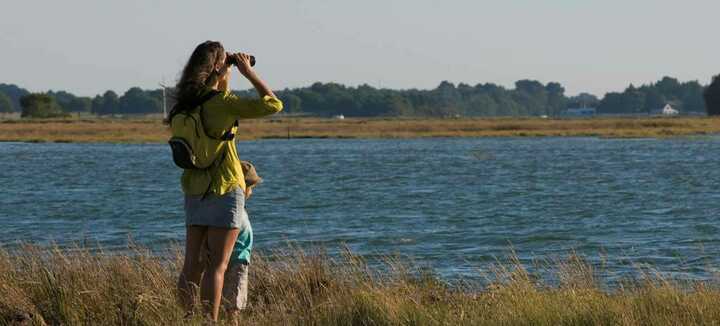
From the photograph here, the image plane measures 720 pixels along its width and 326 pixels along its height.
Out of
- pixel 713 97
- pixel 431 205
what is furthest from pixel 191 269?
pixel 713 97

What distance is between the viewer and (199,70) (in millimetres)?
8734

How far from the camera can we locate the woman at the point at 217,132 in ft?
28.6

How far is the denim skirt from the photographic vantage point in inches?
345

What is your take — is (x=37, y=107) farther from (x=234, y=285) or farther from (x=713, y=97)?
(x=234, y=285)

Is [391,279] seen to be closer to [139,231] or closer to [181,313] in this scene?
[181,313]

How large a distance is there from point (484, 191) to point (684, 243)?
55.4ft

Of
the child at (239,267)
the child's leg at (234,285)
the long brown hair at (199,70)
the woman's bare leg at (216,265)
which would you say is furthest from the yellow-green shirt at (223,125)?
the child's leg at (234,285)

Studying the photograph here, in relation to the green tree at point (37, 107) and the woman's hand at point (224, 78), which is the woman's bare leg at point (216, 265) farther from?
the green tree at point (37, 107)

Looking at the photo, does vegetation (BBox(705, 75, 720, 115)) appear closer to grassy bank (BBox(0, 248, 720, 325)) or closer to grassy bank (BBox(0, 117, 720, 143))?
grassy bank (BBox(0, 117, 720, 143))

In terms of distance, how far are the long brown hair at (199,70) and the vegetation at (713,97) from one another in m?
155

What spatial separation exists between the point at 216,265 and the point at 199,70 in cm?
133

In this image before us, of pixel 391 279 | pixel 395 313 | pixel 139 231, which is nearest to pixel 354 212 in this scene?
pixel 139 231

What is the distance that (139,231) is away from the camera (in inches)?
969

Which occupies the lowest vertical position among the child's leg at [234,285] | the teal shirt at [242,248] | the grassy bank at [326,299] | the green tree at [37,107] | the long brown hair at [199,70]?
the green tree at [37,107]
